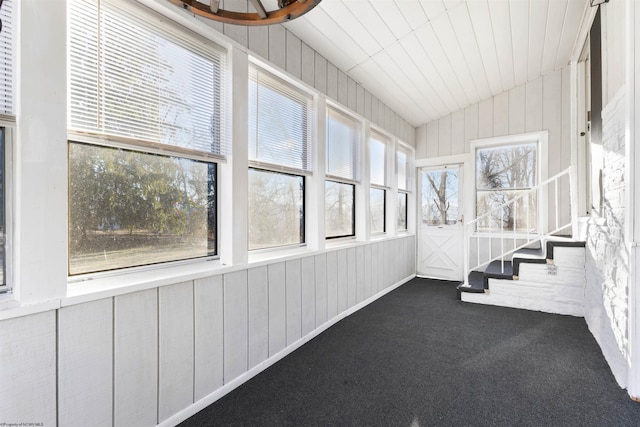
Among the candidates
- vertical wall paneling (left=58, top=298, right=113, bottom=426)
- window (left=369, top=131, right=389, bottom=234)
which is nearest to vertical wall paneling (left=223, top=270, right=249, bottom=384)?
vertical wall paneling (left=58, top=298, right=113, bottom=426)

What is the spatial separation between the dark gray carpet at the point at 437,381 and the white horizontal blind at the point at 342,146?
1662mm

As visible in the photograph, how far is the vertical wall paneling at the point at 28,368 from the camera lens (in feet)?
3.70

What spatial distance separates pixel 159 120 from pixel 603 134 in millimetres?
3551

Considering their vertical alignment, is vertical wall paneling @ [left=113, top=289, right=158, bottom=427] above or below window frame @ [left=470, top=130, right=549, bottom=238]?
below

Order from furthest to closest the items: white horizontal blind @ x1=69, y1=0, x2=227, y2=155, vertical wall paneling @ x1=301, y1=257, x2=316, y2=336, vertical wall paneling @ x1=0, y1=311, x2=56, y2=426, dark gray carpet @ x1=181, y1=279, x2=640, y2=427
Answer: vertical wall paneling @ x1=301, y1=257, x2=316, y2=336 → dark gray carpet @ x1=181, y1=279, x2=640, y2=427 → white horizontal blind @ x1=69, y1=0, x2=227, y2=155 → vertical wall paneling @ x1=0, y1=311, x2=56, y2=426

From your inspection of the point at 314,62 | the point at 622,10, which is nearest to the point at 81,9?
the point at 314,62

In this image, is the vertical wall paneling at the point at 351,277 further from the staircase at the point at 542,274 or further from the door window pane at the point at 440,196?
the door window pane at the point at 440,196

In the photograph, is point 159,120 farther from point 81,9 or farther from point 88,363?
point 88,363

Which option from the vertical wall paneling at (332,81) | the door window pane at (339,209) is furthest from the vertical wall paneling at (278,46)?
the door window pane at (339,209)

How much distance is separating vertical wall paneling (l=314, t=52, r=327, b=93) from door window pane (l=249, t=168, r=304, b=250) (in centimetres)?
91

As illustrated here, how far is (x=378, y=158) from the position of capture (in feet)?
14.0

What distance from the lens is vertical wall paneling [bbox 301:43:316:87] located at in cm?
268

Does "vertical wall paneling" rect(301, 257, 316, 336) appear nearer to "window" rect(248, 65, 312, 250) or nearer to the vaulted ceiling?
"window" rect(248, 65, 312, 250)

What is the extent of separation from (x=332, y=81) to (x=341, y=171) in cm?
95
